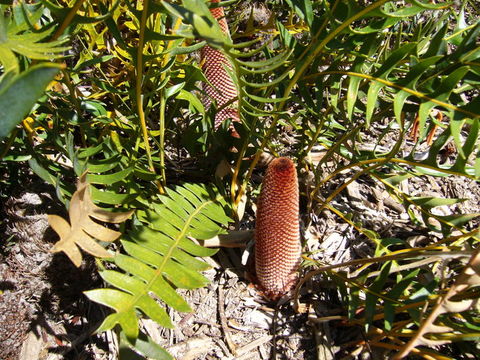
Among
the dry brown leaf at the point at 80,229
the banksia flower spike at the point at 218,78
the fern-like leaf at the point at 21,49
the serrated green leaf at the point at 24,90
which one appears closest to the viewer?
the serrated green leaf at the point at 24,90

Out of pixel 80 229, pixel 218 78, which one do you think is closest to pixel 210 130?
pixel 218 78

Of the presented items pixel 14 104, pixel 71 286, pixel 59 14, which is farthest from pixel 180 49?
pixel 71 286

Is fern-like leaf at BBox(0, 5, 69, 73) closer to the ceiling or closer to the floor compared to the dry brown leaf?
closer to the ceiling

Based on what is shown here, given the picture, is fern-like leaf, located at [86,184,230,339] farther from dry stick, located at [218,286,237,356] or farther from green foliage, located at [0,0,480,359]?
dry stick, located at [218,286,237,356]

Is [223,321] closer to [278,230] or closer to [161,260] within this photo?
[278,230]

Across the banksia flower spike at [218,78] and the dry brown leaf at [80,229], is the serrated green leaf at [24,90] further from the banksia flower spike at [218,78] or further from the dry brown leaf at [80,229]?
the banksia flower spike at [218,78]

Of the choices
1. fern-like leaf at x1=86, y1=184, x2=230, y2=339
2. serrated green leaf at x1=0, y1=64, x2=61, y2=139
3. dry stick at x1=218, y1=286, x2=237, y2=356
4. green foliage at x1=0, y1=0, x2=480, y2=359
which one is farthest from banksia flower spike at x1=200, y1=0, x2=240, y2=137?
serrated green leaf at x1=0, y1=64, x2=61, y2=139

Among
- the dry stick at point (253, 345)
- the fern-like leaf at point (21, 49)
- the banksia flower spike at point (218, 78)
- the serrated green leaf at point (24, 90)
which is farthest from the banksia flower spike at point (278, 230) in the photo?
the serrated green leaf at point (24, 90)

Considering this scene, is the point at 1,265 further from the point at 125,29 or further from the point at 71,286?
the point at 125,29
